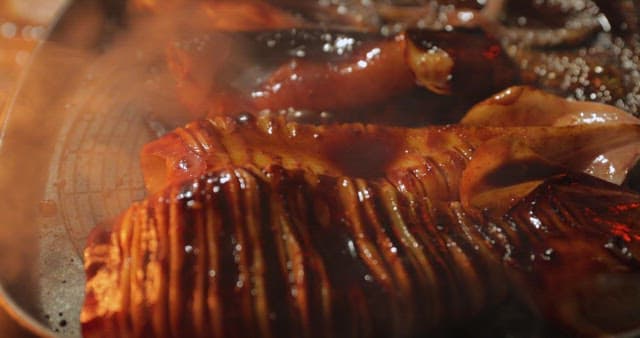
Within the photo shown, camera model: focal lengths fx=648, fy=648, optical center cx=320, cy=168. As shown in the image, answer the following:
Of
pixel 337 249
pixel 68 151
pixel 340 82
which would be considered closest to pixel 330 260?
pixel 337 249

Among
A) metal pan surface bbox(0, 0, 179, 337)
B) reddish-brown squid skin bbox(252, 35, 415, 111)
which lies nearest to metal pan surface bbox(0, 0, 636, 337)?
metal pan surface bbox(0, 0, 179, 337)

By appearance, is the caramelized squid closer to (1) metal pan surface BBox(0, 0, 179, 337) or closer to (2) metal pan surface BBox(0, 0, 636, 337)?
(2) metal pan surface BBox(0, 0, 636, 337)

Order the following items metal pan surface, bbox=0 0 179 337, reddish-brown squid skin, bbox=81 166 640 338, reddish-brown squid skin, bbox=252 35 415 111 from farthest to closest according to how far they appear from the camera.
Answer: reddish-brown squid skin, bbox=252 35 415 111 < metal pan surface, bbox=0 0 179 337 < reddish-brown squid skin, bbox=81 166 640 338

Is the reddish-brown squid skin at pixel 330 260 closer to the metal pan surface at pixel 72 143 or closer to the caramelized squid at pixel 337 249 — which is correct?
the caramelized squid at pixel 337 249

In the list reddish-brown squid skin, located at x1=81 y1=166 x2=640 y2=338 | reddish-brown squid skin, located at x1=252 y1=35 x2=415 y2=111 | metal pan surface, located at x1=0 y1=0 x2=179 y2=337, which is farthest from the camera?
reddish-brown squid skin, located at x1=252 y1=35 x2=415 y2=111

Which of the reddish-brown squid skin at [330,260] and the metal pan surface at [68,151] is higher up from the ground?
the metal pan surface at [68,151]

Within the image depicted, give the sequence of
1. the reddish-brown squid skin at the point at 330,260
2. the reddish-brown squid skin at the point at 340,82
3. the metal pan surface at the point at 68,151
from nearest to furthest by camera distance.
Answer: the reddish-brown squid skin at the point at 330,260 → the metal pan surface at the point at 68,151 → the reddish-brown squid skin at the point at 340,82

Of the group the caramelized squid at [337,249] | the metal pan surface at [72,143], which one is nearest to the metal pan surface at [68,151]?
the metal pan surface at [72,143]

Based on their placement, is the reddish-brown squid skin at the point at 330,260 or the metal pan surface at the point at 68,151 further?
the metal pan surface at the point at 68,151

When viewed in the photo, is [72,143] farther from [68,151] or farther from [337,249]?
[337,249]
